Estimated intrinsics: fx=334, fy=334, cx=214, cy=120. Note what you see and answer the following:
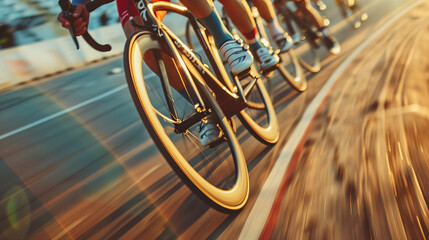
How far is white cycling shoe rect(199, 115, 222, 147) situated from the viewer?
2.11m

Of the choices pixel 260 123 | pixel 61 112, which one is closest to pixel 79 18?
pixel 260 123

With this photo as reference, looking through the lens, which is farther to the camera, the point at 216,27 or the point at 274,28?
the point at 274,28

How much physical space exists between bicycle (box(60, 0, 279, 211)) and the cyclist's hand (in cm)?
31

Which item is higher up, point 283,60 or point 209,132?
point 209,132

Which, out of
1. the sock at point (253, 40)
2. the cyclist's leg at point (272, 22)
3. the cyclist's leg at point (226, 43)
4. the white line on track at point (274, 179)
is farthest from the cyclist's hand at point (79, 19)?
the cyclist's leg at point (272, 22)

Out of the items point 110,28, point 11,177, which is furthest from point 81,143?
point 110,28

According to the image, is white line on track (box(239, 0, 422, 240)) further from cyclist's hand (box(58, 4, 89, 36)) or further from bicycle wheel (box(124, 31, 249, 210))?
cyclist's hand (box(58, 4, 89, 36))

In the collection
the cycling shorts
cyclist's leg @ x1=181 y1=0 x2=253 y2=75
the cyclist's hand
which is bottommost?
cyclist's leg @ x1=181 y1=0 x2=253 y2=75

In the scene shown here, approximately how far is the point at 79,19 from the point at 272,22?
2.54 metres

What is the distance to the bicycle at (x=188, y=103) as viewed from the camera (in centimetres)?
168

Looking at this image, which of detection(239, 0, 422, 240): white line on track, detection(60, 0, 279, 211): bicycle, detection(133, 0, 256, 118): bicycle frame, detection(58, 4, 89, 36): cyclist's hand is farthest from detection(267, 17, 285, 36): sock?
detection(58, 4, 89, 36): cyclist's hand

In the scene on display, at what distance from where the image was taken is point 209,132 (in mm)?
2111

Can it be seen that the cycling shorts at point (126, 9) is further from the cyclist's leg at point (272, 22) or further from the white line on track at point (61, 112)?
the white line on track at point (61, 112)

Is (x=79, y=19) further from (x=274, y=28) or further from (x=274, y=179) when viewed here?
(x=274, y=28)
